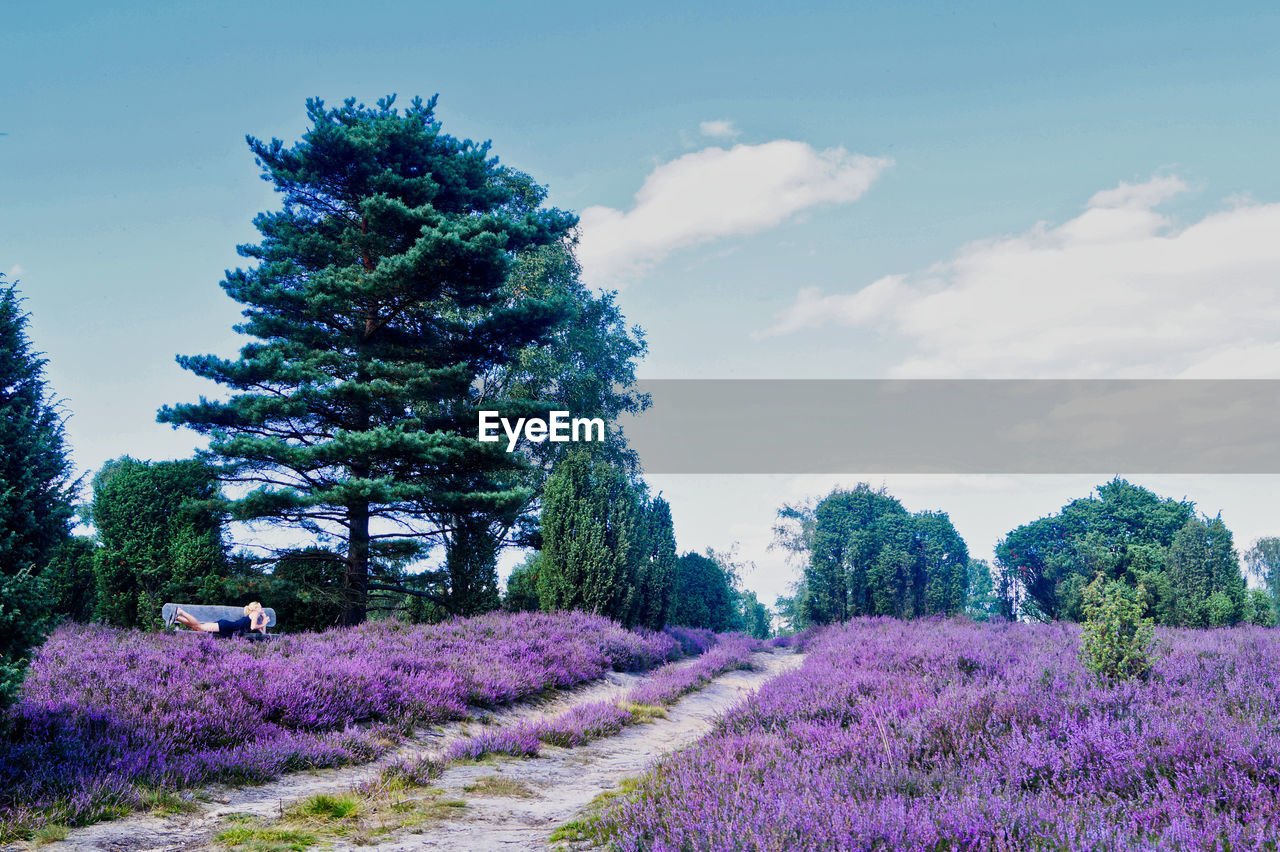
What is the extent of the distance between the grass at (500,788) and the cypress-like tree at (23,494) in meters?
3.40

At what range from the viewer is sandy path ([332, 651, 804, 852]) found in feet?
15.6

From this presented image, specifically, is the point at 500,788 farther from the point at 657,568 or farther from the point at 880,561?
the point at 880,561

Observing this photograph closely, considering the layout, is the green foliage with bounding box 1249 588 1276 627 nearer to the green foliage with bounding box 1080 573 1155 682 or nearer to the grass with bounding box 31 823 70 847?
the green foliage with bounding box 1080 573 1155 682

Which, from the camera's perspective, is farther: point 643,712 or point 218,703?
point 643,712

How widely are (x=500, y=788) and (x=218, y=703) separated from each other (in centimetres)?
299

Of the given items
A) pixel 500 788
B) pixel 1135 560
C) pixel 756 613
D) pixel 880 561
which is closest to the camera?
pixel 500 788

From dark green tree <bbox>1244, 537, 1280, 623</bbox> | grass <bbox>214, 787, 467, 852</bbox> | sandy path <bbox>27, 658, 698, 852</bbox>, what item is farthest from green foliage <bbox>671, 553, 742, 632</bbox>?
dark green tree <bbox>1244, 537, 1280, 623</bbox>

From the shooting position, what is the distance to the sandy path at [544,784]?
4762mm

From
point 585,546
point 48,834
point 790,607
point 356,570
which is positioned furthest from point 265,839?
point 790,607

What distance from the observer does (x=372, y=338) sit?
18.1m

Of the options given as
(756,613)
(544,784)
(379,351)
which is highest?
(379,351)

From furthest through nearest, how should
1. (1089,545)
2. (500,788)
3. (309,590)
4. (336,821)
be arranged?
(1089,545) → (309,590) → (500,788) → (336,821)

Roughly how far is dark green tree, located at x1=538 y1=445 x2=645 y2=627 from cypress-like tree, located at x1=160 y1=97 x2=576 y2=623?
1256 mm

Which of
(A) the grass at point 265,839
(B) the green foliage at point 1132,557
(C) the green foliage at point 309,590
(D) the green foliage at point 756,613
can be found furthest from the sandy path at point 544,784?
(D) the green foliage at point 756,613
